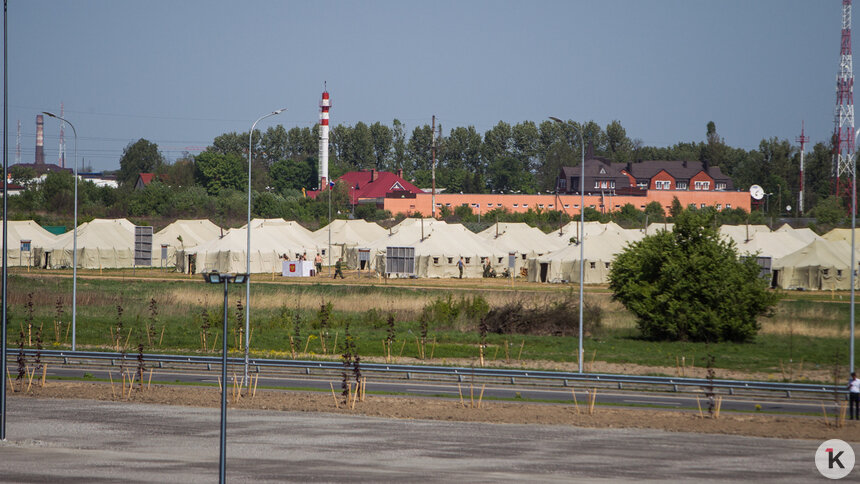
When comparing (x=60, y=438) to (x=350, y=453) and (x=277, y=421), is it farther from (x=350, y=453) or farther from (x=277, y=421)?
(x=350, y=453)

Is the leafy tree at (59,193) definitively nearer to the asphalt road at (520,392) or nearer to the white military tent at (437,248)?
the white military tent at (437,248)

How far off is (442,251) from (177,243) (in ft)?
92.1

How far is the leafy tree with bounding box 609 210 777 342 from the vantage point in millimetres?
41469

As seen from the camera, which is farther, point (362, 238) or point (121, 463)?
point (362, 238)

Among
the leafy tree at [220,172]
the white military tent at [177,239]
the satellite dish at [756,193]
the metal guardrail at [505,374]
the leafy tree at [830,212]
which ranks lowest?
the metal guardrail at [505,374]

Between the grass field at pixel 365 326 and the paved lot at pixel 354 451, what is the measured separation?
13081 mm

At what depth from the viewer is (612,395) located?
1169 inches

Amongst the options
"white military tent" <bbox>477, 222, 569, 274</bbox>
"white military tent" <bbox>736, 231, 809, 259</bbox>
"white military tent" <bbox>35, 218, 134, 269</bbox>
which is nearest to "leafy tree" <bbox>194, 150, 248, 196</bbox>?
"white military tent" <bbox>35, 218, 134, 269</bbox>

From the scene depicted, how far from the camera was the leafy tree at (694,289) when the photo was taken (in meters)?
41.5

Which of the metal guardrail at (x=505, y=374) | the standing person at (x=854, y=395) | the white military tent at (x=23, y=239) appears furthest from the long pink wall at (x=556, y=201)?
the standing person at (x=854, y=395)

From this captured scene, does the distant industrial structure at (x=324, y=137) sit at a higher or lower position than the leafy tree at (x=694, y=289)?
higher

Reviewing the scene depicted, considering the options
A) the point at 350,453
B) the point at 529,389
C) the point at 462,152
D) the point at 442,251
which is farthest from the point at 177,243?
the point at 462,152

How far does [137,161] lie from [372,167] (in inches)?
2067

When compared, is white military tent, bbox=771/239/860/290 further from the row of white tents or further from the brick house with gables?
the brick house with gables
